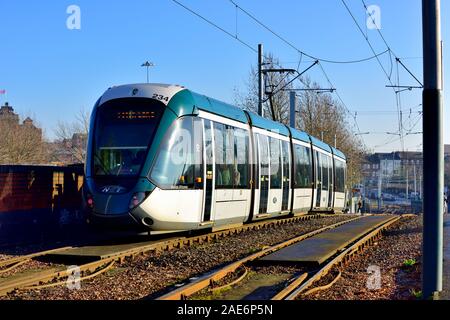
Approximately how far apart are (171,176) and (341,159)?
2316cm

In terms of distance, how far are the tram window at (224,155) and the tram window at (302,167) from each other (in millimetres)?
7066

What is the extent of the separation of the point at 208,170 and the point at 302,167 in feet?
32.9

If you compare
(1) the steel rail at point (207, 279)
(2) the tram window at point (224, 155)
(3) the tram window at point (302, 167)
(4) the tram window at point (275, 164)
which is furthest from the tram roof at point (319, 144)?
(1) the steel rail at point (207, 279)

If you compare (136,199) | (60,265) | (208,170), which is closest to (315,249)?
(208,170)

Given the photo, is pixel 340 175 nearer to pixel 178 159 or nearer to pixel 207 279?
pixel 178 159

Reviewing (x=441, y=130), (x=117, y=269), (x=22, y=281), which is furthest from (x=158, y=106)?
(x=441, y=130)

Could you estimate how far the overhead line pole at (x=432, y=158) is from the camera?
7.75 m

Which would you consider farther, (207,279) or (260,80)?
(260,80)

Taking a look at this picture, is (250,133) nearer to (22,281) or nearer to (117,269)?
(117,269)

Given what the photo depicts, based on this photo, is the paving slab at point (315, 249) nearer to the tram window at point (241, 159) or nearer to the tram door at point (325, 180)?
the tram window at point (241, 159)

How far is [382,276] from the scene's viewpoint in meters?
10.5

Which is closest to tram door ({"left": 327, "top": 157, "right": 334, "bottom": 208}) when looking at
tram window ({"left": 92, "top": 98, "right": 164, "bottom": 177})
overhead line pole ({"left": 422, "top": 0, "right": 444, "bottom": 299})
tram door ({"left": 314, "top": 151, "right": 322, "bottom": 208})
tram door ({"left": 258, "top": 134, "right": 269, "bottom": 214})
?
tram door ({"left": 314, "top": 151, "right": 322, "bottom": 208})

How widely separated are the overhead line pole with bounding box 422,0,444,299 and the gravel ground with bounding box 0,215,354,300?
3.66 m

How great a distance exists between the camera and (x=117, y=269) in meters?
10.5
